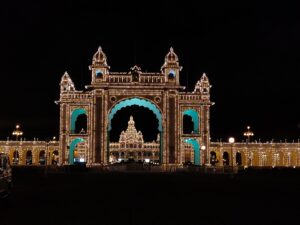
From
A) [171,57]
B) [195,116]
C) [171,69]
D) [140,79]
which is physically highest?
[171,57]

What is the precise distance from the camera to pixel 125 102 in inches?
3108

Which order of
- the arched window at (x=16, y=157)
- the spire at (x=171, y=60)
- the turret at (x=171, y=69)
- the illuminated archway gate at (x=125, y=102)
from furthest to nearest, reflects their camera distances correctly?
the arched window at (x=16, y=157)
the spire at (x=171, y=60)
the turret at (x=171, y=69)
the illuminated archway gate at (x=125, y=102)

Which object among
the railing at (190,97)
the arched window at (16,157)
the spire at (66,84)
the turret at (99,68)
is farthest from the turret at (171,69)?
the arched window at (16,157)

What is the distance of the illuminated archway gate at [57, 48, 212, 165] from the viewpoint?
250ft

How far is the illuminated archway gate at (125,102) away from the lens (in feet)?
250

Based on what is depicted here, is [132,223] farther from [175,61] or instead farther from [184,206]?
[175,61]

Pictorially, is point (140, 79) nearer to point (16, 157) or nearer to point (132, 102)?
point (132, 102)

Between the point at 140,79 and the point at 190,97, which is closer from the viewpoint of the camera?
the point at 140,79

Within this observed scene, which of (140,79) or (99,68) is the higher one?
(99,68)

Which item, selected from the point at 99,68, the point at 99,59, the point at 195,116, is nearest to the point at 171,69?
the point at 195,116

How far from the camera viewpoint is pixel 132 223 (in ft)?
45.8

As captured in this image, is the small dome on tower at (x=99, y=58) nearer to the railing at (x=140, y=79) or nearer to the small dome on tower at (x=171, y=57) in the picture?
the railing at (x=140, y=79)

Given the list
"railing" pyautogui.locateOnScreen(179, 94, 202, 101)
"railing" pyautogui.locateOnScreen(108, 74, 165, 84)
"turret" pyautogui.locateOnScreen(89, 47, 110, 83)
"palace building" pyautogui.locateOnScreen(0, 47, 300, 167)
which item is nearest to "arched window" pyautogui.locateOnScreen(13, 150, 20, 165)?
"palace building" pyautogui.locateOnScreen(0, 47, 300, 167)

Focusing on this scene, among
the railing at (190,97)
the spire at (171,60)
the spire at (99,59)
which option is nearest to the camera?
the spire at (99,59)
